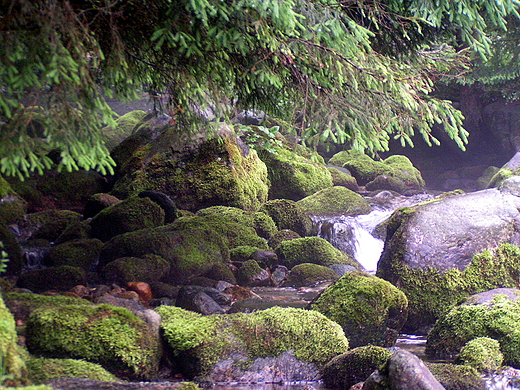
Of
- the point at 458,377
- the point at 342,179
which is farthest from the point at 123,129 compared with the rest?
the point at 458,377

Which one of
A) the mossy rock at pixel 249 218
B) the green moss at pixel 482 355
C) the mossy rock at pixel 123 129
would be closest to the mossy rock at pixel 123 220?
the mossy rock at pixel 249 218

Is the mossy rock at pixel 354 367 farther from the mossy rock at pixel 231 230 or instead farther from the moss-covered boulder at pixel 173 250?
the mossy rock at pixel 231 230

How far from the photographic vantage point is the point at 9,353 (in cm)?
348

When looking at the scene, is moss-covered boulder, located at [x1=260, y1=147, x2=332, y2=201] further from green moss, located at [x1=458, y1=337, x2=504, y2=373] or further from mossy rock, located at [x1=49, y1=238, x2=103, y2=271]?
green moss, located at [x1=458, y1=337, x2=504, y2=373]

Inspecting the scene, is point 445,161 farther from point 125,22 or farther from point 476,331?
point 125,22

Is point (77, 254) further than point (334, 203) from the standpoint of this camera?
No

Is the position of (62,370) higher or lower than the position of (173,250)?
higher

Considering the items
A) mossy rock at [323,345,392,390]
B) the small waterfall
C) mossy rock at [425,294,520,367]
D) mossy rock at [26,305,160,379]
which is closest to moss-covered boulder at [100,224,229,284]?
mossy rock at [26,305,160,379]

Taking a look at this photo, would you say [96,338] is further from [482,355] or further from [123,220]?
[123,220]

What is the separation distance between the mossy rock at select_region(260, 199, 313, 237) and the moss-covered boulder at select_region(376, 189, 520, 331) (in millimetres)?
5342

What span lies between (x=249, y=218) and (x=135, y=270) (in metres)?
4.91

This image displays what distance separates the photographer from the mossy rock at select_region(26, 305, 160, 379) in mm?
4609

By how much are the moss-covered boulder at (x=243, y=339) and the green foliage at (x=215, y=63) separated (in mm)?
2454

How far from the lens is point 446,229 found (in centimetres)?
823
